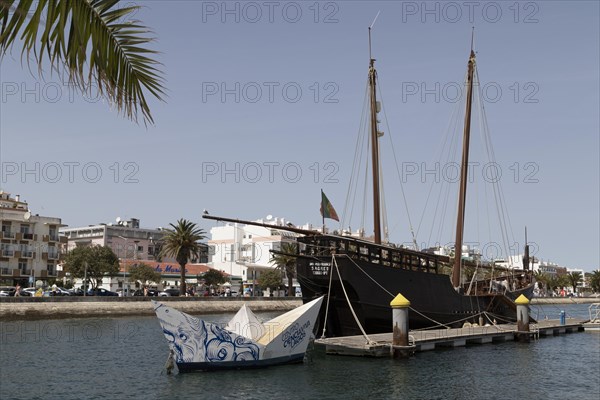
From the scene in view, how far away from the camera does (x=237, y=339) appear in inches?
1032

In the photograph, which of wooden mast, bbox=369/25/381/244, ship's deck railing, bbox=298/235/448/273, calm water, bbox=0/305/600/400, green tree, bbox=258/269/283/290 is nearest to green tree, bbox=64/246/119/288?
green tree, bbox=258/269/283/290

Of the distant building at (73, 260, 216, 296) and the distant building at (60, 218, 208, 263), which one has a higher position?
the distant building at (60, 218, 208, 263)

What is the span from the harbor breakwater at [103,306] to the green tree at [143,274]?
18.1m

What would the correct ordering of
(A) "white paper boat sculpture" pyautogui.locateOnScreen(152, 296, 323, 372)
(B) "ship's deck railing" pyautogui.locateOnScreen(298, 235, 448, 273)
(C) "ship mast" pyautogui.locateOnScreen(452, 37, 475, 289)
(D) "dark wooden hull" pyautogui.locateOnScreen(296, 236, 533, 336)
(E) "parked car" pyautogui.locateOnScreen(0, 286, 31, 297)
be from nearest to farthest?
1. (A) "white paper boat sculpture" pyautogui.locateOnScreen(152, 296, 323, 372)
2. (D) "dark wooden hull" pyautogui.locateOnScreen(296, 236, 533, 336)
3. (B) "ship's deck railing" pyautogui.locateOnScreen(298, 235, 448, 273)
4. (C) "ship mast" pyautogui.locateOnScreen(452, 37, 475, 289)
5. (E) "parked car" pyautogui.locateOnScreen(0, 286, 31, 297)

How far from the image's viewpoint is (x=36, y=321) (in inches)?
1998

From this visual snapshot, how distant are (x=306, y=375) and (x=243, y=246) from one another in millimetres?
101908

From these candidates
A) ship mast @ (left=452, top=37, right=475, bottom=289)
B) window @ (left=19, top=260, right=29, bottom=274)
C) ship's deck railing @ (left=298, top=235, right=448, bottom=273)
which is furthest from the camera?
window @ (left=19, top=260, right=29, bottom=274)

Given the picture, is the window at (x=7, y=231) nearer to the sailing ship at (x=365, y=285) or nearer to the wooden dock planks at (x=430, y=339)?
the sailing ship at (x=365, y=285)

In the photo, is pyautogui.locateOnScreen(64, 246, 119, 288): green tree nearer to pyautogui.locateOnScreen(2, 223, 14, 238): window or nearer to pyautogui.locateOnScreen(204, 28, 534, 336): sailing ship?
pyautogui.locateOnScreen(2, 223, 14, 238): window

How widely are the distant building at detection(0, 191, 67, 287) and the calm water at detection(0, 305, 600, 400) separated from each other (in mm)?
47081

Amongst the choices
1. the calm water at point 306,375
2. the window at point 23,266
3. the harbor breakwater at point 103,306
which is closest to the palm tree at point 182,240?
the harbor breakwater at point 103,306

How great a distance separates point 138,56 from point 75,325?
156ft

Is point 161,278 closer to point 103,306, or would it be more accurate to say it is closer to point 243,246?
point 243,246

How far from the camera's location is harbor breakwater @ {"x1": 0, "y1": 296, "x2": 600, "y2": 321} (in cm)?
5191
